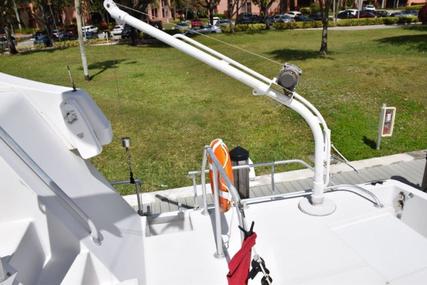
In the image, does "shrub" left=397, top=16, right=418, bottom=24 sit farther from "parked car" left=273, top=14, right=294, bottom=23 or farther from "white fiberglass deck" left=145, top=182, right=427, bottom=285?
"white fiberglass deck" left=145, top=182, right=427, bottom=285

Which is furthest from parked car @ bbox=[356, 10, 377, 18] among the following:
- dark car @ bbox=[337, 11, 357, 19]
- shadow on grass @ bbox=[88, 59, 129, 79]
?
shadow on grass @ bbox=[88, 59, 129, 79]

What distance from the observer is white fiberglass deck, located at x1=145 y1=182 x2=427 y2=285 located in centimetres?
348

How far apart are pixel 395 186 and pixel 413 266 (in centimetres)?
149

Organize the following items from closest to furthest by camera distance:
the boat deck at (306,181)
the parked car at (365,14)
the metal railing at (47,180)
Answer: the metal railing at (47,180) < the boat deck at (306,181) < the parked car at (365,14)

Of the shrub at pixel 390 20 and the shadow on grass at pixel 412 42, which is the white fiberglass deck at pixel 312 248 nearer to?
the shadow on grass at pixel 412 42

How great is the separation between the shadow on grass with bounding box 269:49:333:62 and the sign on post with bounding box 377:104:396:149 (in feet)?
34.7

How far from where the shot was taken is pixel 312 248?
12.6 ft

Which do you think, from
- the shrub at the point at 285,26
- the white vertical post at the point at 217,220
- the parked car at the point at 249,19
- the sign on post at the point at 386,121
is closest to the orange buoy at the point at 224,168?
the white vertical post at the point at 217,220

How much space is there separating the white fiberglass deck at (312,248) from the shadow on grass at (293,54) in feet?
51.2

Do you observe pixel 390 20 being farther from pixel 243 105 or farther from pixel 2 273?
pixel 2 273

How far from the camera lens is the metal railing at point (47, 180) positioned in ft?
8.77

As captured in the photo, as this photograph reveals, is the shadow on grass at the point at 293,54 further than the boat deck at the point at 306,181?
Yes

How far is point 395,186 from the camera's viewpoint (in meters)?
4.80

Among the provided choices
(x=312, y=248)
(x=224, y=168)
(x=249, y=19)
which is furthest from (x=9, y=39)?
(x=312, y=248)
